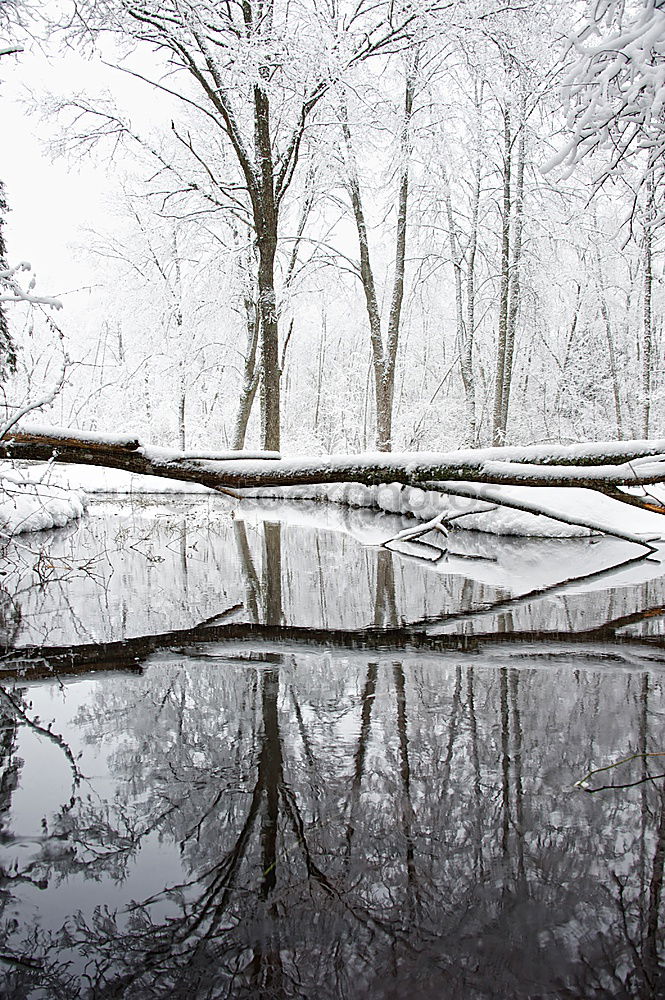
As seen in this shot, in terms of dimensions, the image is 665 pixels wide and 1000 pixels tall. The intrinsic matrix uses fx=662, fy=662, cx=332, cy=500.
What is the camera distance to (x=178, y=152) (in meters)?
18.1

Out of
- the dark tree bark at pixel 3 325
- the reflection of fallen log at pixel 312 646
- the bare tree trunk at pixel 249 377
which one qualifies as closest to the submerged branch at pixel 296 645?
the reflection of fallen log at pixel 312 646

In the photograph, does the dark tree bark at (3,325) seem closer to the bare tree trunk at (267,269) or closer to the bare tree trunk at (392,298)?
the bare tree trunk at (267,269)

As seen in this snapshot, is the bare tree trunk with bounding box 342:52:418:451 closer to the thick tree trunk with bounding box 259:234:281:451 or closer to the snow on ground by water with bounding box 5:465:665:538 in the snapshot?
the snow on ground by water with bounding box 5:465:665:538

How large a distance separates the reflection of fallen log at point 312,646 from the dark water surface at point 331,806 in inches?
1.0

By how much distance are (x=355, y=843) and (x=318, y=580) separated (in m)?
4.55

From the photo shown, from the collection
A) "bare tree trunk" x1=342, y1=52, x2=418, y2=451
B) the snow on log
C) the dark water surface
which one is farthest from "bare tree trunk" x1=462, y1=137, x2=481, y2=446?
the dark water surface

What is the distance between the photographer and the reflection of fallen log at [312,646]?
3.85 metres

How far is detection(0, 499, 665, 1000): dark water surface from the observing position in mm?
1576

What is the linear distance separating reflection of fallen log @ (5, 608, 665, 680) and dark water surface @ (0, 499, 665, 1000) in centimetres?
2

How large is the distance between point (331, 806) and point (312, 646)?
1962 mm

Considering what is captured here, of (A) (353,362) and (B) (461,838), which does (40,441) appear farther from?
(A) (353,362)

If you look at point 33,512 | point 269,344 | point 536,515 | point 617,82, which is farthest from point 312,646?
point 269,344

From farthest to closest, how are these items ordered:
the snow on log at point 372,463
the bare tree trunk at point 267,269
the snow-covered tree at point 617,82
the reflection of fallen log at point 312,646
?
1. the bare tree trunk at point 267,269
2. the snow on log at point 372,463
3. the snow-covered tree at point 617,82
4. the reflection of fallen log at point 312,646

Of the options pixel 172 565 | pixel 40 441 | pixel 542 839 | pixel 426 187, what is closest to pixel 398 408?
→ pixel 426 187
